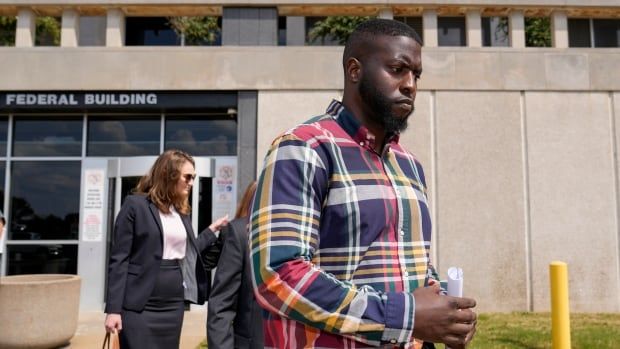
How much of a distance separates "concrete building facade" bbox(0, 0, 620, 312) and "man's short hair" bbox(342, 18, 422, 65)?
815 cm

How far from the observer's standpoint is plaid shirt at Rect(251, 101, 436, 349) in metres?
1.28

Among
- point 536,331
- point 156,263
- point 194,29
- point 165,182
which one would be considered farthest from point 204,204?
point 194,29

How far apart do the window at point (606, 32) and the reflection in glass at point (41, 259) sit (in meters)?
14.4

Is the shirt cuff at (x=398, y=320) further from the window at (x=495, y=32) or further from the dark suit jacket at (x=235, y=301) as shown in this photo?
the window at (x=495, y=32)

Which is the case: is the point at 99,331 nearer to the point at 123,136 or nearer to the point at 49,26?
the point at 123,136

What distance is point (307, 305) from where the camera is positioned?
1276mm

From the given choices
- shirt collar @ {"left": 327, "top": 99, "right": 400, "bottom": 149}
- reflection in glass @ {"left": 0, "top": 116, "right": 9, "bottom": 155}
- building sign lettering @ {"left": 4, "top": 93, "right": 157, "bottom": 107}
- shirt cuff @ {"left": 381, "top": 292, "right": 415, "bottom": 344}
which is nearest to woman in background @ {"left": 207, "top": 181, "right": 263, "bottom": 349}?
shirt collar @ {"left": 327, "top": 99, "right": 400, "bottom": 149}

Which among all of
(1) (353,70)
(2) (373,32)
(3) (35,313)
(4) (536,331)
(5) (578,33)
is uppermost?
(5) (578,33)

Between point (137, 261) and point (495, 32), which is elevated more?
point (495, 32)

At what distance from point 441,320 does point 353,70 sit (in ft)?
2.49

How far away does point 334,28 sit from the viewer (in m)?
14.5

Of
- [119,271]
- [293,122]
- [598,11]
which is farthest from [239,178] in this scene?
[598,11]

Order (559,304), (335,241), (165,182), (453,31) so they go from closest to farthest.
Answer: (335,241)
(165,182)
(559,304)
(453,31)

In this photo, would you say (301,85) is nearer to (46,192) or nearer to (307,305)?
(46,192)
